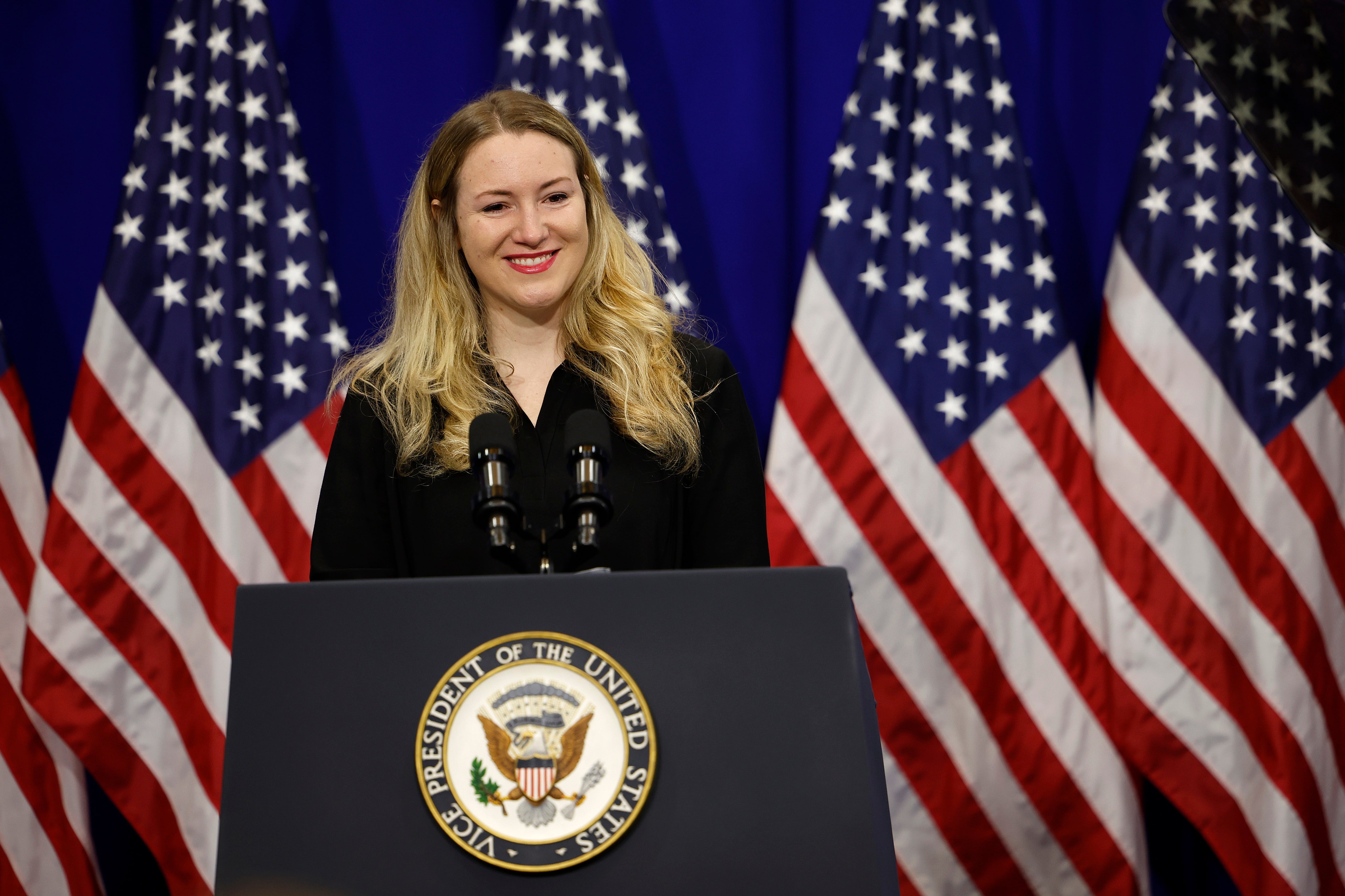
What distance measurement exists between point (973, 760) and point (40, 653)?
2.35 meters

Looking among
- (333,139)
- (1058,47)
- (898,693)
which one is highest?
(1058,47)

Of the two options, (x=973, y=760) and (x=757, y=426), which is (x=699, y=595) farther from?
(x=757, y=426)

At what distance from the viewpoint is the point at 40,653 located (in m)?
2.84

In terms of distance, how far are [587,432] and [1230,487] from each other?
230cm

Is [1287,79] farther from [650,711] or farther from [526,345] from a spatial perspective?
[526,345]

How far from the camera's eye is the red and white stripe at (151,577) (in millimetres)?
2863

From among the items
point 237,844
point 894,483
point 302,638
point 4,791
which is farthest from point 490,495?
point 4,791

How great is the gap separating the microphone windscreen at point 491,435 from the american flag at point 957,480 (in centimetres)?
172

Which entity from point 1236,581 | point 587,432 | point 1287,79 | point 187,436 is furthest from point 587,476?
point 1236,581

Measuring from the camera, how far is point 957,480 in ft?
9.70

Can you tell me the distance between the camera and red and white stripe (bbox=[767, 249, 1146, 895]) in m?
2.87

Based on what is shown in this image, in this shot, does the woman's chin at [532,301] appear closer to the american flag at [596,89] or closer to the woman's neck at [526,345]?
the woman's neck at [526,345]

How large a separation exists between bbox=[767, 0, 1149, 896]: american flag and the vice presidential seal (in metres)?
1.89

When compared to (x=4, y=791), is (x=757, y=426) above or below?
above
